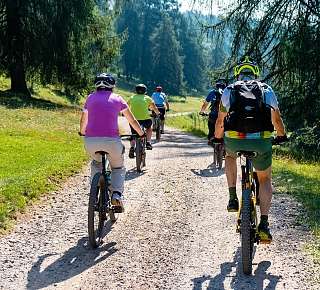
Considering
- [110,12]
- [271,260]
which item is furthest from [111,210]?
[110,12]

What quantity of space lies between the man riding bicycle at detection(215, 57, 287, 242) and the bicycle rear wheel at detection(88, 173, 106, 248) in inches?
67.7

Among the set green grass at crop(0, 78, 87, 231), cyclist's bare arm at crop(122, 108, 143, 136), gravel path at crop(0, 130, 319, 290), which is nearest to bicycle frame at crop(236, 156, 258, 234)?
gravel path at crop(0, 130, 319, 290)

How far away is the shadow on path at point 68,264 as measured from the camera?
17.6ft

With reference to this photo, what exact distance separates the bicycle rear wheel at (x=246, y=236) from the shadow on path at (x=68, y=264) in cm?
167

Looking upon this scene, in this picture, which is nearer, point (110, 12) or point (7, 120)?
point (7, 120)

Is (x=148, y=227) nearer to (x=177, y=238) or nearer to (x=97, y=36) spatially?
(x=177, y=238)

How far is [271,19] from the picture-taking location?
16.3 meters

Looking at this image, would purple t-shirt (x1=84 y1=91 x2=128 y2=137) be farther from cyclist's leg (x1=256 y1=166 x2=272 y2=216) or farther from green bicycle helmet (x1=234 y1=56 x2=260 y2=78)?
cyclist's leg (x1=256 y1=166 x2=272 y2=216)

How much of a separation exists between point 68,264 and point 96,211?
873 mm

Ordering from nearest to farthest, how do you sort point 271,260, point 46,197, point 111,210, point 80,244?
point 271,260
point 80,244
point 111,210
point 46,197

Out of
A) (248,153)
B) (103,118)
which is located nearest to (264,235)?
(248,153)

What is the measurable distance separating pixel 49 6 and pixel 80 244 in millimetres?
23492

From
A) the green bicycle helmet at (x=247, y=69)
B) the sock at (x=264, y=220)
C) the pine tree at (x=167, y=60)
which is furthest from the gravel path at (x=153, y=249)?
the pine tree at (x=167, y=60)

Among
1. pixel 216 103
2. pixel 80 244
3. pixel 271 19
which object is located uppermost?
pixel 271 19
